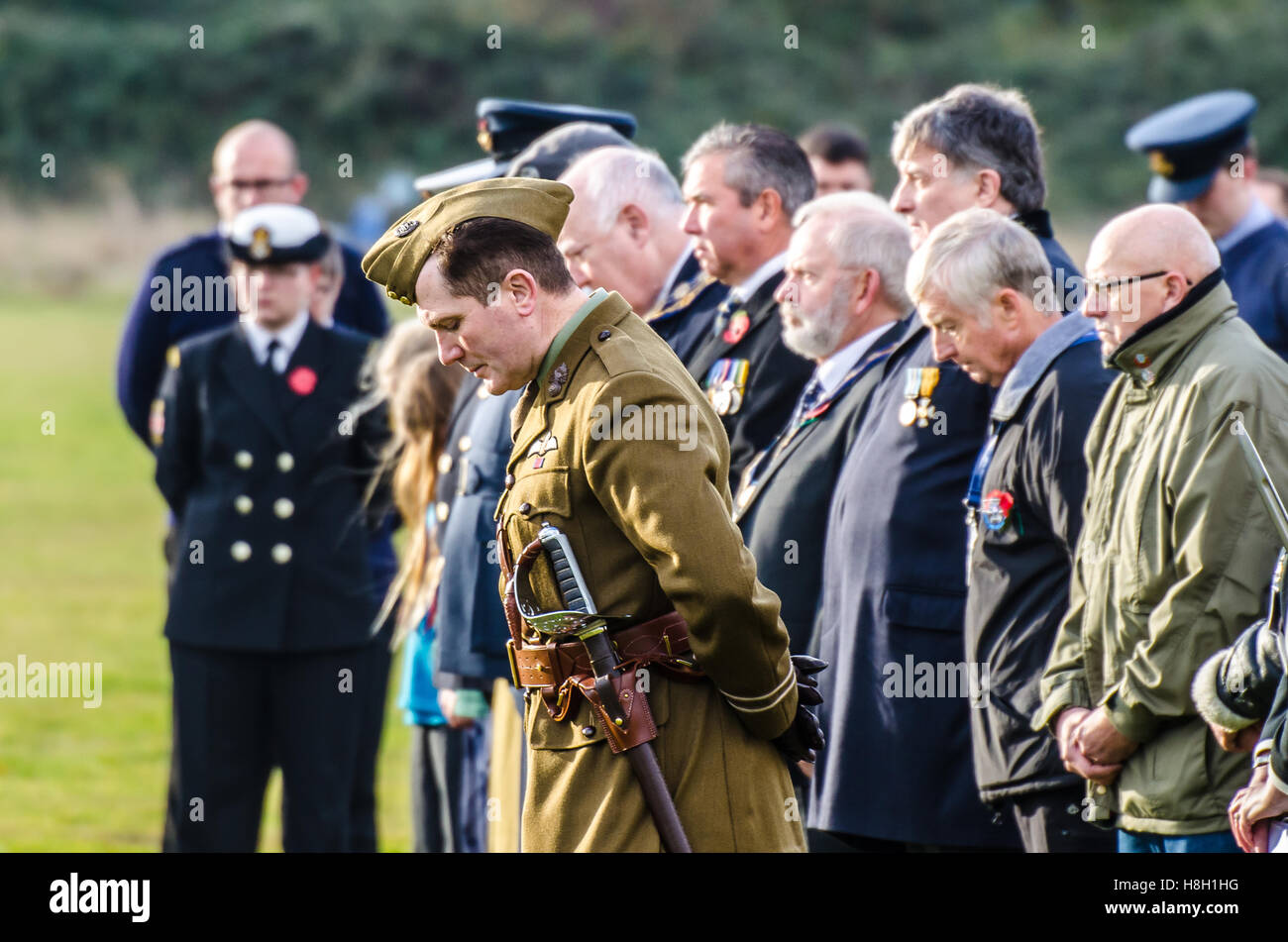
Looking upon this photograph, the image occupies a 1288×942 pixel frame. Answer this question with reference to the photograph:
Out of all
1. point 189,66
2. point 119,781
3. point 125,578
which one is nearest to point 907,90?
point 189,66

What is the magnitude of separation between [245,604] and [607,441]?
2830mm

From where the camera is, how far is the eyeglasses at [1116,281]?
4137 mm

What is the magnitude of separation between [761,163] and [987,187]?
2.35 ft

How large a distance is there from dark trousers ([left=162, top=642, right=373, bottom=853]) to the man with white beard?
5.62 feet

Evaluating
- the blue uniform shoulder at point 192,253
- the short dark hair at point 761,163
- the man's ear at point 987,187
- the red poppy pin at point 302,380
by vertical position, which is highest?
the blue uniform shoulder at point 192,253

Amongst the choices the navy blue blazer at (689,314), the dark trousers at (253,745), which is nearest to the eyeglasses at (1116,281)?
the navy blue blazer at (689,314)

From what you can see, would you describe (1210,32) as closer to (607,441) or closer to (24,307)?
(24,307)

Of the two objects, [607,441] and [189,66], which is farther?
[189,66]

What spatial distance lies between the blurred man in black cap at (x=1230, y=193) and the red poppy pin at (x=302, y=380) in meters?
3.15

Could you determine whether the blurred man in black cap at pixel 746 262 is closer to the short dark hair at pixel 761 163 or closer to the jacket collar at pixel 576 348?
the short dark hair at pixel 761 163

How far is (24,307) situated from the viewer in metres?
Answer: 29.5

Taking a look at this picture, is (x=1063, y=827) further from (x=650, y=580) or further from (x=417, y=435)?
(x=417, y=435)

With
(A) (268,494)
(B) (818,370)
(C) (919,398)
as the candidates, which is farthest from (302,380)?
(C) (919,398)

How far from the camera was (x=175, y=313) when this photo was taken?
701 cm
